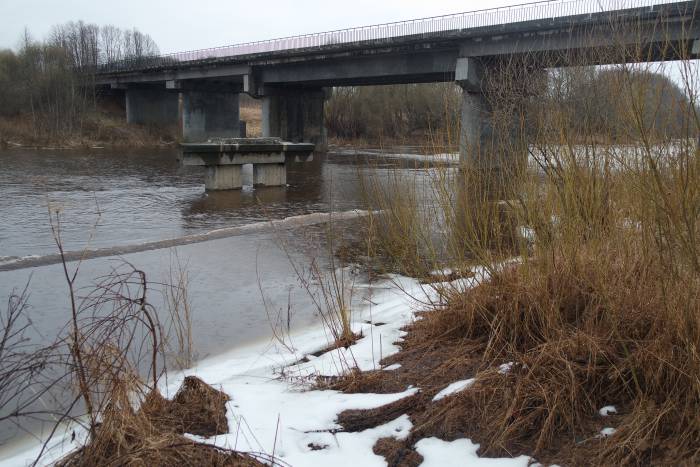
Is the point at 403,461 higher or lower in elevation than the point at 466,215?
lower

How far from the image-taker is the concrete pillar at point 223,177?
16816 mm

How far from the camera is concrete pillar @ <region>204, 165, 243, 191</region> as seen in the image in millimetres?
16816

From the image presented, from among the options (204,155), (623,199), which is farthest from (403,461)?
(204,155)

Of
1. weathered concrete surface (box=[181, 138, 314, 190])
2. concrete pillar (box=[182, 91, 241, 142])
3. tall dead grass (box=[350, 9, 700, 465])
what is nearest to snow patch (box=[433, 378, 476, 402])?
tall dead grass (box=[350, 9, 700, 465])

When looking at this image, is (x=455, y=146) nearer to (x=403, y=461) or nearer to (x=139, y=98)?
(x=403, y=461)

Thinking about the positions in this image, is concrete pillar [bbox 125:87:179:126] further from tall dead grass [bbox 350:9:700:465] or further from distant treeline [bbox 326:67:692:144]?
tall dead grass [bbox 350:9:700:465]

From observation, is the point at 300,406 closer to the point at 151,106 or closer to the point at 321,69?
the point at 321,69

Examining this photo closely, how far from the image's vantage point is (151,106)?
177 feet

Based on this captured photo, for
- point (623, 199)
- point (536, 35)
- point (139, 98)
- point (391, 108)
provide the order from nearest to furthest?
point (623, 199) < point (536, 35) < point (391, 108) < point (139, 98)

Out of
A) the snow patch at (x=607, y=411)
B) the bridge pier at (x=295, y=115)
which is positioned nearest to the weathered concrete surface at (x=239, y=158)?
the snow patch at (x=607, y=411)

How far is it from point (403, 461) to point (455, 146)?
2.93 m

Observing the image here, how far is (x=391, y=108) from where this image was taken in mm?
49000

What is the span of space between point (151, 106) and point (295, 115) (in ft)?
63.1

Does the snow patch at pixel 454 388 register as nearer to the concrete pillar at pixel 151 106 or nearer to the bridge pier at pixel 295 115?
the bridge pier at pixel 295 115
